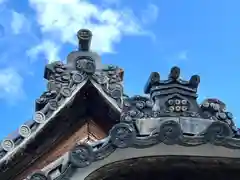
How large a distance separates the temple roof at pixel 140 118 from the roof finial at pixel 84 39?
2.01 feet

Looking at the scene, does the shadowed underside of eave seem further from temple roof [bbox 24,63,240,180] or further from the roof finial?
the roof finial

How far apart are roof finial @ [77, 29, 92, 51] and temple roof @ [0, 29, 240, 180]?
0.61 meters

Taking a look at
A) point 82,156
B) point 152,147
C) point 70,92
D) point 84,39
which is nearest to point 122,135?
point 152,147

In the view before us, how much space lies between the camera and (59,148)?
9320mm

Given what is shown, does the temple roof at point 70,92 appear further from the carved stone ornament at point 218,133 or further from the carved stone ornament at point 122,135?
the carved stone ornament at point 218,133

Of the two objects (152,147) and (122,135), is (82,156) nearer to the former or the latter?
(122,135)

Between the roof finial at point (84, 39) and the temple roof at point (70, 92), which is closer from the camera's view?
the temple roof at point (70, 92)

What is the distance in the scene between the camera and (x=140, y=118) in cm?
614

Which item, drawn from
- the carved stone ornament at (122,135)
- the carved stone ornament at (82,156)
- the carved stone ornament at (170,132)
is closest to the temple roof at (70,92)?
the carved stone ornament at (82,156)

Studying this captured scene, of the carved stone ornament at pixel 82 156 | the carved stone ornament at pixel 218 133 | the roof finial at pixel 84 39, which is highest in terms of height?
the roof finial at pixel 84 39

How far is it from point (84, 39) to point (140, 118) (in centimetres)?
433

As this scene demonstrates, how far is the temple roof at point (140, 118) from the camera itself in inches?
224

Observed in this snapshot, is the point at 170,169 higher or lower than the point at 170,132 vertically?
lower

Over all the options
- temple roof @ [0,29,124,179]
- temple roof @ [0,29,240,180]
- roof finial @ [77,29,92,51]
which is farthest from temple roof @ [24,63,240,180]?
roof finial @ [77,29,92,51]
